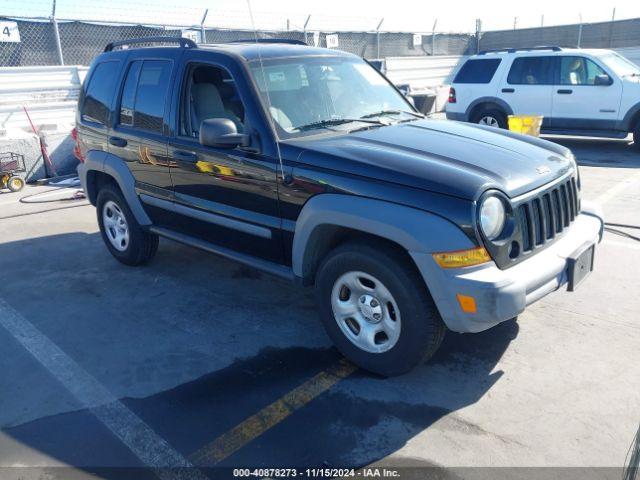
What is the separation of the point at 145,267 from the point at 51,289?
0.87 m

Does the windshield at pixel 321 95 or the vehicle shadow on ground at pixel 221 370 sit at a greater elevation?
the windshield at pixel 321 95

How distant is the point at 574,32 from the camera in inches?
858

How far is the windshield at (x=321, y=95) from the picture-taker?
4035mm

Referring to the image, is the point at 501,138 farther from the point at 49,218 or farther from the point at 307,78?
the point at 49,218

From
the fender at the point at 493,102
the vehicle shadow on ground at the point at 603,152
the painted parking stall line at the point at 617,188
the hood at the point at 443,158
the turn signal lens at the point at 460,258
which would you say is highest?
the hood at the point at 443,158

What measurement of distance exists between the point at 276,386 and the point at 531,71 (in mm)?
9910

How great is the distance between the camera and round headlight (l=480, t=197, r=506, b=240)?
3061 millimetres

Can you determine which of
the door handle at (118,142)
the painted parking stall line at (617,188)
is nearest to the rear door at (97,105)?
the door handle at (118,142)

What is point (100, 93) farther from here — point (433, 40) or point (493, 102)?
point (433, 40)

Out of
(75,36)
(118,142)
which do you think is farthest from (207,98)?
(75,36)

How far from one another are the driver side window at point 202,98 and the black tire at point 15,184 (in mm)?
6036

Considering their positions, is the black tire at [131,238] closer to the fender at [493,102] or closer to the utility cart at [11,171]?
the utility cart at [11,171]

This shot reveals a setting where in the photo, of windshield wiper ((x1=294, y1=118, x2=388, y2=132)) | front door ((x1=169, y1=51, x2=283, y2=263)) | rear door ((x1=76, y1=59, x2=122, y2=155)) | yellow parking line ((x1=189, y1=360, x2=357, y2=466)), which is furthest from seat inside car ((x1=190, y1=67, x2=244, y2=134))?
yellow parking line ((x1=189, y1=360, x2=357, y2=466))

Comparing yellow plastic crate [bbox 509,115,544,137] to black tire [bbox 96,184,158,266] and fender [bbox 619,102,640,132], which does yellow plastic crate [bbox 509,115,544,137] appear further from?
black tire [bbox 96,184,158,266]
